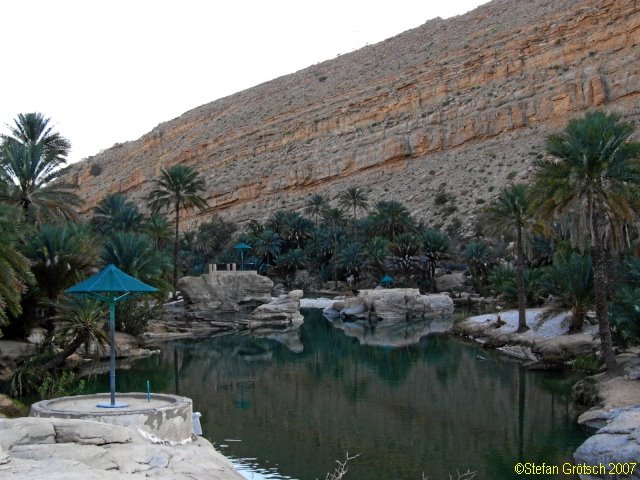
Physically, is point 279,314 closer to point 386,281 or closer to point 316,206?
point 386,281

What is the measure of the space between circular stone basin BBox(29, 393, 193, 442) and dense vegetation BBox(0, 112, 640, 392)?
599cm

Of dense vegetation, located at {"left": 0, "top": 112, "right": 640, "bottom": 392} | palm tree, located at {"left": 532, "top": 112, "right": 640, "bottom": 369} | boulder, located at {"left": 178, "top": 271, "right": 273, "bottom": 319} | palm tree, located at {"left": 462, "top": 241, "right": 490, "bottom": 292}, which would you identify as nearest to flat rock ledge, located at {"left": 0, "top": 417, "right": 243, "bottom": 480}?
dense vegetation, located at {"left": 0, "top": 112, "right": 640, "bottom": 392}

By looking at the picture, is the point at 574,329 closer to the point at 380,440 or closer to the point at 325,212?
the point at 380,440

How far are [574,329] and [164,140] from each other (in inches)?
3659

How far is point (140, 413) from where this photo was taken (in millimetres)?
11609

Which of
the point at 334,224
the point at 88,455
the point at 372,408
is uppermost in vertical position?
the point at 334,224

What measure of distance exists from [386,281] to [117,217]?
20693mm

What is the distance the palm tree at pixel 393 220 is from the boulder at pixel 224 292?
58.0 feet

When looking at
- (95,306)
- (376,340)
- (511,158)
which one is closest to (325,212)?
(511,158)

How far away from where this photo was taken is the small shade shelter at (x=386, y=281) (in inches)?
2189

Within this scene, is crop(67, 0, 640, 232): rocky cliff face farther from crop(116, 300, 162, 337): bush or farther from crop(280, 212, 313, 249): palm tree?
crop(116, 300, 162, 337): bush

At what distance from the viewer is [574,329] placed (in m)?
26.7

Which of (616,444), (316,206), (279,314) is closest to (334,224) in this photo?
(316,206)

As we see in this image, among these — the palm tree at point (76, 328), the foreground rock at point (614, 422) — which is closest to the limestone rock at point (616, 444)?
the foreground rock at point (614, 422)
